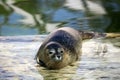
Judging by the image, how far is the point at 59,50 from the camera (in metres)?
3.73

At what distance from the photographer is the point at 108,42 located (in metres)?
4.69

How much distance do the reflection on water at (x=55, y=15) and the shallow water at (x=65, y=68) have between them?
1.24 m

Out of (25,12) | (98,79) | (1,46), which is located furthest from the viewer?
(25,12)

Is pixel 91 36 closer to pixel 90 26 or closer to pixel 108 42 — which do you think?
pixel 108 42

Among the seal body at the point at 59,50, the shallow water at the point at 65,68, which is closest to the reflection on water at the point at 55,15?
the shallow water at the point at 65,68

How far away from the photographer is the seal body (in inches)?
147

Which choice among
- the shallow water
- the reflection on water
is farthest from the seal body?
the reflection on water

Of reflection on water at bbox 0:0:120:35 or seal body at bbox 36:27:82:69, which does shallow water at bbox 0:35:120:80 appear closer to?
seal body at bbox 36:27:82:69

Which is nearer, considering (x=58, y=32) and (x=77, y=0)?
(x=58, y=32)

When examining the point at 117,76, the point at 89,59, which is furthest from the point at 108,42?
the point at 117,76

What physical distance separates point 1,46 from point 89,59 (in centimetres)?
Result: 102

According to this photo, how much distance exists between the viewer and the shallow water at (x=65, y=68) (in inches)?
148

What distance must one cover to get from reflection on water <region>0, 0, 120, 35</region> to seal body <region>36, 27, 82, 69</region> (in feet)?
5.41

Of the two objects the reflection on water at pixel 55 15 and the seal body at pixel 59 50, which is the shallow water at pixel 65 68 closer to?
the seal body at pixel 59 50
